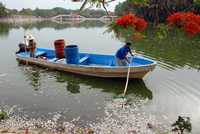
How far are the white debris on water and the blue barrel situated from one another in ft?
19.0

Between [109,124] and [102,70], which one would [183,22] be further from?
[102,70]

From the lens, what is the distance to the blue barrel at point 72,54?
52.4ft

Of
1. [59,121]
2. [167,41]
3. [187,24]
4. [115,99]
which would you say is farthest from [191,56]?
[187,24]

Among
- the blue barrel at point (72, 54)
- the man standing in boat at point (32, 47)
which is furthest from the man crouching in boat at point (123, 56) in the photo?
the man standing in boat at point (32, 47)

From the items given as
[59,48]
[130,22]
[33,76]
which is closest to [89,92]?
[33,76]

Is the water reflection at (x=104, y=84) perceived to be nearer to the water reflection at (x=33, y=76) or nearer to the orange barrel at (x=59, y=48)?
the water reflection at (x=33, y=76)

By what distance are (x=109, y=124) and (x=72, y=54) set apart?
7.16m

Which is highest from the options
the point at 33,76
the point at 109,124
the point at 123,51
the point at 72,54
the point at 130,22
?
the point at 130,22

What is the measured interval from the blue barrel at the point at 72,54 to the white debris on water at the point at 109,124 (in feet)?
19.0

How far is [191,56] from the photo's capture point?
77.3 feet

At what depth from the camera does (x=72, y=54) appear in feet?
53.0

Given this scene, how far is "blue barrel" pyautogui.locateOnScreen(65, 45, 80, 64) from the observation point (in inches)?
629

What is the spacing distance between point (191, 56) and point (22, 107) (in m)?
16.0

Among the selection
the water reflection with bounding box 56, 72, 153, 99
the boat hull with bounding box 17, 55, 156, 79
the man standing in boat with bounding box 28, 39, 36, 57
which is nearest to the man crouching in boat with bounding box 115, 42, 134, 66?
the boat hull with bounding box 17, 55, 156, 79
